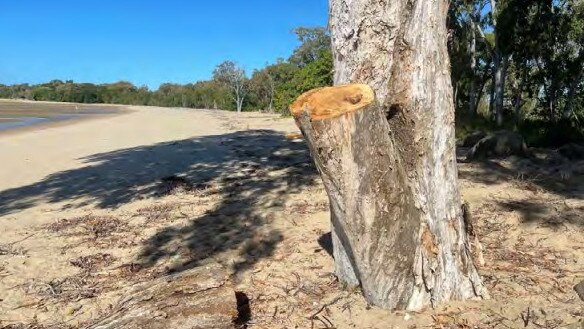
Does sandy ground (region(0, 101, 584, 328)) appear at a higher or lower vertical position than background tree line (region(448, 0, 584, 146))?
lower

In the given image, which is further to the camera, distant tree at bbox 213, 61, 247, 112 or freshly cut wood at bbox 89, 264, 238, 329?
distant tree at bbox 213, 61, 247, 112

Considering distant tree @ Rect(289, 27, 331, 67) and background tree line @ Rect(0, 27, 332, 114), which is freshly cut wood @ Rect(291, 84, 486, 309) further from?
distant tree @ Rect(289, 27, 331, 67)

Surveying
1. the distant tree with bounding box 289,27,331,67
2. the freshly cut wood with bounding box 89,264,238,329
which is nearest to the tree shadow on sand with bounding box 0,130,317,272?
the freshly cut wood with bounding box 89,264,238,329

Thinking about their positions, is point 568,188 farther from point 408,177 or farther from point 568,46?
point 568,46

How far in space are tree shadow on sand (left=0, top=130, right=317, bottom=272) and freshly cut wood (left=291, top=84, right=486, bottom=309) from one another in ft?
5.84

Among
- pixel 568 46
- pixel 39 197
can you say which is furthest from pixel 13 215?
pixel 568 46

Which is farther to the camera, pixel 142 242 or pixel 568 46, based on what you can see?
pixel 568 46

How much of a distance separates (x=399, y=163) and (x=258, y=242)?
8.33 feet

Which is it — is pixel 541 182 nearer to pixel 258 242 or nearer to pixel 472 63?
pixel 258 242

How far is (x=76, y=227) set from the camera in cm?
651

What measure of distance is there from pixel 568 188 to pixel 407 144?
4371 millimetres

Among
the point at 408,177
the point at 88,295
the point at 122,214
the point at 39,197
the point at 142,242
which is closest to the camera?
the point at 408,177

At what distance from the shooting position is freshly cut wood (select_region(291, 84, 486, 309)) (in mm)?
2941

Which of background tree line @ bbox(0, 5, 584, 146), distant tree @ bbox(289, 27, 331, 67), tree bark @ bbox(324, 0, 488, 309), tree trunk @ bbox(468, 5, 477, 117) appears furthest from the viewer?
distant tree @ bbox(289, 27, 331, 67)
